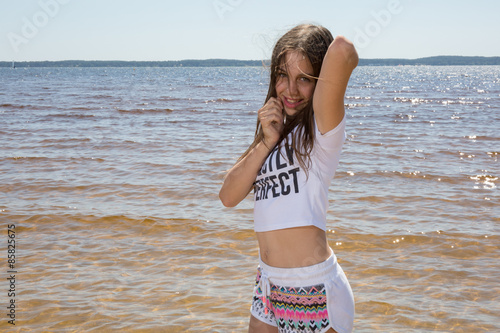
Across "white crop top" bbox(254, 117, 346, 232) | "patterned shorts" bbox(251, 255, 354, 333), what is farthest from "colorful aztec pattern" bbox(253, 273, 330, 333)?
"white crop top" bbox(254, 117, 346, 232)

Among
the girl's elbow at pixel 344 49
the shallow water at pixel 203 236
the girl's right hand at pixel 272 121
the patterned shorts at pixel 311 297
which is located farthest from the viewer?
the shallow water at pixel 203 236

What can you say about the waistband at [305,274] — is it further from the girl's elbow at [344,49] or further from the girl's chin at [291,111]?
the girl's elbow at [344,49]

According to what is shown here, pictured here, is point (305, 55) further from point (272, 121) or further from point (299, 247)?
point (299, 247)

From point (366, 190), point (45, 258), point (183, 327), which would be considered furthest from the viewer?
point (366, 190)

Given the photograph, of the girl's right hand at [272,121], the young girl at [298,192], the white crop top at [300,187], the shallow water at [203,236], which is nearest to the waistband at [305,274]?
the young girl at [298,192]

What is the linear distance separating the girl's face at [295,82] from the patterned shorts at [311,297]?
28.3 inches

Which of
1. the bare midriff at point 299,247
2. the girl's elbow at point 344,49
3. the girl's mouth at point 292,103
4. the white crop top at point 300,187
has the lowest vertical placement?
the bare midriff at point 299,247

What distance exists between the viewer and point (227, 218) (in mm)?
7113

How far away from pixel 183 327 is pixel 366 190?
16.6ft

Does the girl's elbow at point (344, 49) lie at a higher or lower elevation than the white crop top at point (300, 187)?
higher

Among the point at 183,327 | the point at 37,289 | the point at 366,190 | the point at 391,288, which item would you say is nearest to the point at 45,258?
the point at 37,289

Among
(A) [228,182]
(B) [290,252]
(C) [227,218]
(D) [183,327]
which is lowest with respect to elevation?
(D) [183,327]

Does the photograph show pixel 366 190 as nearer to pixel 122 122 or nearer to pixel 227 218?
pixel 227 218

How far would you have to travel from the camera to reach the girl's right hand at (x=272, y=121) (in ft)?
7.66
